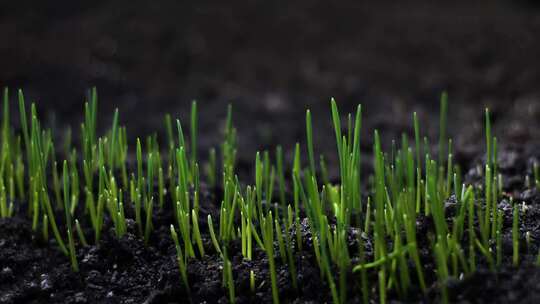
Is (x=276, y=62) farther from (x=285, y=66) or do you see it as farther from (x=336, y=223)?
(x=336, y=223)

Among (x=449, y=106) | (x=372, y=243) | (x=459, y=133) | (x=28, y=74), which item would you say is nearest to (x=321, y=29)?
(x=449, y=106)

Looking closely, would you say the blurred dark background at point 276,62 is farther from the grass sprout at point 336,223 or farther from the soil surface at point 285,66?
the grass sprout at point 336,223

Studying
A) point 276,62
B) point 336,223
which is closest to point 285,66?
point 276,62

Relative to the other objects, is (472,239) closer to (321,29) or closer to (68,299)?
(68,299)

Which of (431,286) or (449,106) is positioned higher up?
(449,106)

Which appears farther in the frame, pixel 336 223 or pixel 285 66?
pixel 285 66
